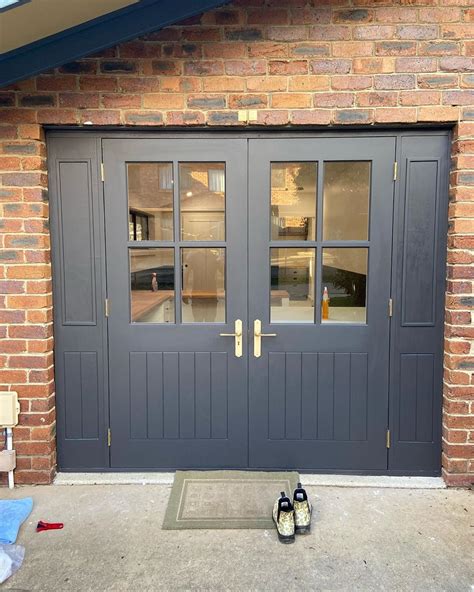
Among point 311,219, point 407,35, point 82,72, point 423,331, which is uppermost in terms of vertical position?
point 407,35

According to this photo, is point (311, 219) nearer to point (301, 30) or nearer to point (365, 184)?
point (365, 184)

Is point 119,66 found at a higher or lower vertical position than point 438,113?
higher

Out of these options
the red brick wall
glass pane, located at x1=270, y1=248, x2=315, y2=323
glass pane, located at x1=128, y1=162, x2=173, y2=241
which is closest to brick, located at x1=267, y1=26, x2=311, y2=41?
the red brick wall

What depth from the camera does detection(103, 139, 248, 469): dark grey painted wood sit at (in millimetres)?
2742

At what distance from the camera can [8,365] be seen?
2.66 metres

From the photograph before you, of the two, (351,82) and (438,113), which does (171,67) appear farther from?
(438,113)

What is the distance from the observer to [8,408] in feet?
8.58

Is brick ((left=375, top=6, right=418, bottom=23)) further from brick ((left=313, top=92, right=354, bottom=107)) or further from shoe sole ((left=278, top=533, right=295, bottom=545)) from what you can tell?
shoe sole ((left=278, top=533, right=295, bottom=545))

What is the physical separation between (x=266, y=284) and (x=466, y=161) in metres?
1.43

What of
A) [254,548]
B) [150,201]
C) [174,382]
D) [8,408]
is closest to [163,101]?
[150,201]

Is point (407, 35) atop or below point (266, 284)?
atop

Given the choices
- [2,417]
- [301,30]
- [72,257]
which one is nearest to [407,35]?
[301,30]

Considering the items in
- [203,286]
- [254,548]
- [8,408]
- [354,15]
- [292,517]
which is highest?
[354,15]

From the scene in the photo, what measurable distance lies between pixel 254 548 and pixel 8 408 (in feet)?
5.60
